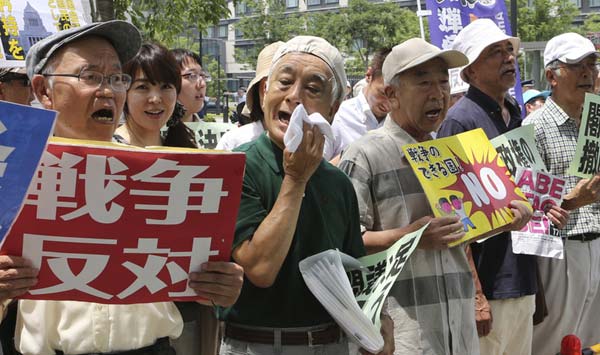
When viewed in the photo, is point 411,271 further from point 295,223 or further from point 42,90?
point 42,90

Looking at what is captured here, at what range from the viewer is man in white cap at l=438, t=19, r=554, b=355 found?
13.6ft

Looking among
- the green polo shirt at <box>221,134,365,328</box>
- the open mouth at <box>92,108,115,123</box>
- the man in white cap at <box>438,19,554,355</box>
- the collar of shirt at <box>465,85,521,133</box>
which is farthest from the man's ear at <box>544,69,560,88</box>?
the open mouth at <box>92,108,115,123</box>

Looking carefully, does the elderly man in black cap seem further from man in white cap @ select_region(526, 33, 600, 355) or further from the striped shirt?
man in white cap @ select_region(526, 33, 600, 355)

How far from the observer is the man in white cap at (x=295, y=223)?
241 centimetres

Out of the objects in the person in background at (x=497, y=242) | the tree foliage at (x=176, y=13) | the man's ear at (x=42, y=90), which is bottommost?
the person in background at (x=497, y=242)

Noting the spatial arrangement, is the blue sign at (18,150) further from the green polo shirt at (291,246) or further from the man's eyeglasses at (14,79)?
the man's eyeglasses at (14,79)

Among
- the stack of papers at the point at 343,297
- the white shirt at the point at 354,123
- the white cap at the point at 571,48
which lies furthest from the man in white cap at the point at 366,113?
the stack of papers at the point at 343,297

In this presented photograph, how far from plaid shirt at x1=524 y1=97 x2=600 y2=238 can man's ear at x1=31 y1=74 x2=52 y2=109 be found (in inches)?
134

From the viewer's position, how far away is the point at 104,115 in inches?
95.6

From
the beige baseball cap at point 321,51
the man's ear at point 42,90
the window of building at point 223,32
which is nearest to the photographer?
the man's ear at point 42,90

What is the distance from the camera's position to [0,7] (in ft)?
14.8

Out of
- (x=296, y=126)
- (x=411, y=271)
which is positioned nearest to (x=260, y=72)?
(x=411, y=271)

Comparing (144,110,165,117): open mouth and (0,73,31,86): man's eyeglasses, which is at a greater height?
(0,73,31,86): man's eyeglasses

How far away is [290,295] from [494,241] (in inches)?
76.3
